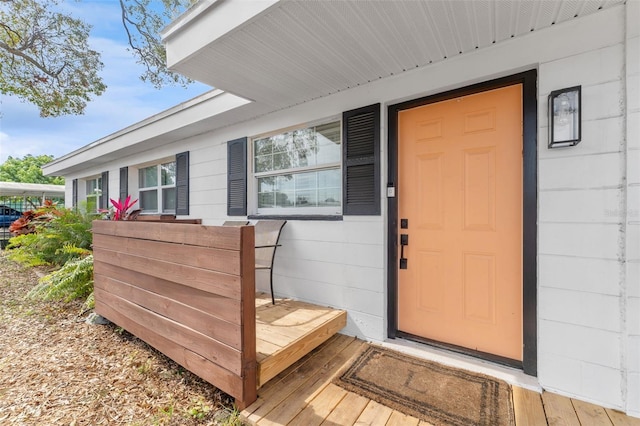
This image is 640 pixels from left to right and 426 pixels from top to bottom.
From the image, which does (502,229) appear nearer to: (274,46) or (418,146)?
(418,146)

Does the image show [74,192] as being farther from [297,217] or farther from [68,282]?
[297,217]

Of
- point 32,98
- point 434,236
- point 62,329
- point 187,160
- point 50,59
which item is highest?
point 50,59

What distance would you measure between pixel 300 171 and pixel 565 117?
7.50 ft

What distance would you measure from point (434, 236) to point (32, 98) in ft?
30.9

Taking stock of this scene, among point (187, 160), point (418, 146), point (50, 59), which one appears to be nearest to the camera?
point (418, 146)

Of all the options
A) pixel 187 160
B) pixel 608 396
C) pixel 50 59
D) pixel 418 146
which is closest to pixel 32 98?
pixel 50 59

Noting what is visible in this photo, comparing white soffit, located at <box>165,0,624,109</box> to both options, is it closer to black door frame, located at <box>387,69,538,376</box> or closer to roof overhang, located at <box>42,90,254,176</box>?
black door frame, located at <box>387,69,538,376</box>

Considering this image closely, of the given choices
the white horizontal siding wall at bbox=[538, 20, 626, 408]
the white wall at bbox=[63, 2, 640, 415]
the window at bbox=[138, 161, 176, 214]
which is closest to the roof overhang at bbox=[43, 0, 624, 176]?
the white wall at bbox=[63, 2, 640, 415]

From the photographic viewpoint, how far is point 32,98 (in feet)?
21.6

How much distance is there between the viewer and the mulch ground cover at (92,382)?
66.7 inches

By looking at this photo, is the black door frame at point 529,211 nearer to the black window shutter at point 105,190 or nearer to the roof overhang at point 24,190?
the black window shutter at point 105,190

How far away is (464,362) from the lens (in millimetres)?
2080

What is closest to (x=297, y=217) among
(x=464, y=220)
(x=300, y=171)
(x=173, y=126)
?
(x=300, y=171)

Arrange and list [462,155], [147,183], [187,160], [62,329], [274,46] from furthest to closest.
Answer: [147,183] → [187,160] → [62,329] → [462,155] → [274,46]
